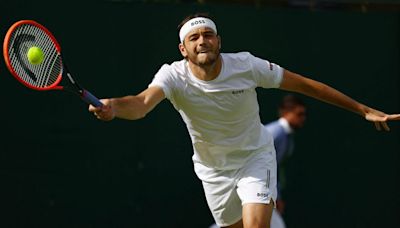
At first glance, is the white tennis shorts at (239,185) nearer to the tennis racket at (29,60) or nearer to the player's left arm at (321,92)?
the player's left arm at (321,92)

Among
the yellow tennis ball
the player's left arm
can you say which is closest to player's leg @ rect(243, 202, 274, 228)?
the player's left arm

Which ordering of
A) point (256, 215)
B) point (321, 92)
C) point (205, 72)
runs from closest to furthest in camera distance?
point (256, 215)
point (205, 72)
point (321, 92)

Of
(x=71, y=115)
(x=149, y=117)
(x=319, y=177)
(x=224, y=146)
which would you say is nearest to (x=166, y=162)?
(x=149, y=117)

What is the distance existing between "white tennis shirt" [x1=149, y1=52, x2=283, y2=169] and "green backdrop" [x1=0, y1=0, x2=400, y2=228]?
194 centimetres

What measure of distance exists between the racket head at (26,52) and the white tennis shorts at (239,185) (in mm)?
1418

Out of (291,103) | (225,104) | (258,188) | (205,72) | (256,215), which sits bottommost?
(256,215)

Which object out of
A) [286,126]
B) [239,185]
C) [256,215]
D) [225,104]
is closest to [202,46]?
[225,104]

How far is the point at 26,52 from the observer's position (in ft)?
18.1

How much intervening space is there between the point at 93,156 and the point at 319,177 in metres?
2.29

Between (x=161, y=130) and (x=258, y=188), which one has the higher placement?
(x=161, y=130)

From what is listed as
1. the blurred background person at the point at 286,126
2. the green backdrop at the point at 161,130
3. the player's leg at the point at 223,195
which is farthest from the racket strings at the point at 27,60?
the blurred background person at the point at 286,126

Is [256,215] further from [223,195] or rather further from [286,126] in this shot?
[286,126]

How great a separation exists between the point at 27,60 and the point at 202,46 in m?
1.17

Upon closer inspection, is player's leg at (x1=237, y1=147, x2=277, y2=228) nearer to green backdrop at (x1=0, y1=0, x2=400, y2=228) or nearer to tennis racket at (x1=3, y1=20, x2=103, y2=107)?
tennis racket at (x1=3, y1=20, x2=103, y2=107)
